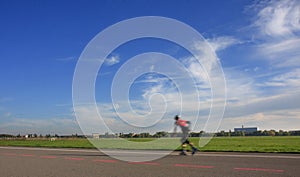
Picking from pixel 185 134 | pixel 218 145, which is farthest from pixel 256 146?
pixel 185 134

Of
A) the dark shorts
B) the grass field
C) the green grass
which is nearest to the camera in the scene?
the dark shorts

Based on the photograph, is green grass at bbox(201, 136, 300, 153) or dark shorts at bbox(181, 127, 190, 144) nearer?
dark shorts at bbox(181, 127, 190, 144)

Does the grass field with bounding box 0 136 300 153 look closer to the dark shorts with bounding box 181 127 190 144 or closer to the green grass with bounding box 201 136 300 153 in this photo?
the green grass with bounding box 201 136 300 153

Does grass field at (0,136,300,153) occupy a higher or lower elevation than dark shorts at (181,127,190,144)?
lower

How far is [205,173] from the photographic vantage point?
26.7ft

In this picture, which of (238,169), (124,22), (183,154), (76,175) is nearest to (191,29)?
(124,22)

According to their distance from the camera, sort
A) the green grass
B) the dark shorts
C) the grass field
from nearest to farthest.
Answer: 1. the dark shorts
2. the green grass
3. the grass field

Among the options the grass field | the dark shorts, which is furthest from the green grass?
the dark shorts

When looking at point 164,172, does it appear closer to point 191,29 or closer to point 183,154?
point 183,154

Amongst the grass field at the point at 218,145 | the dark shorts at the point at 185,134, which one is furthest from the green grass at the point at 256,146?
the dark shorts at the point at 185,134

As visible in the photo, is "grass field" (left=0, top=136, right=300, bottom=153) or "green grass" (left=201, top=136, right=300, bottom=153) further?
"grass field" (left=0, top=136, right=300, bottom=153)

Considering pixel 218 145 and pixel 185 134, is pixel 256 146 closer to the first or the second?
pixel 218 145

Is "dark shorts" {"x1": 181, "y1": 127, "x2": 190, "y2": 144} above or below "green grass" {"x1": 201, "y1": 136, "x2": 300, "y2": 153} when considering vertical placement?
above

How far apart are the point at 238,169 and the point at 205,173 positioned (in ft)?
3.78
